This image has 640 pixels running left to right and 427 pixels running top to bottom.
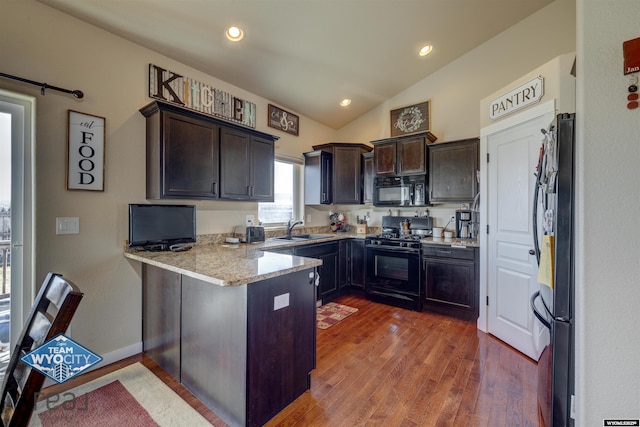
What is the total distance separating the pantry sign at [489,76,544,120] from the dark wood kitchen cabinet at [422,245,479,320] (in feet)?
4.88

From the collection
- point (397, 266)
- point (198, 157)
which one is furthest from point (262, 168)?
point (397, 266)

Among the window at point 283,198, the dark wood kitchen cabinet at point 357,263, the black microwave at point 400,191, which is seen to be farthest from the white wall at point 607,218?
the window at point 283,198

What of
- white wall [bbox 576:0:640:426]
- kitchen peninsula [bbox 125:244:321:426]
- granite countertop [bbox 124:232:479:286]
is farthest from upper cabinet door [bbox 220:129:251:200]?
white wall [bbox 576:0:640:426]

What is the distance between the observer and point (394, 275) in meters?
3.63

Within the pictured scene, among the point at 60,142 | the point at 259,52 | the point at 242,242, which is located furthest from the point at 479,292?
the point at 60,142

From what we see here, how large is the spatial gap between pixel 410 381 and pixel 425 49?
3.68 metres

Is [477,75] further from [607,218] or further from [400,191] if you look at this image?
[607,218]

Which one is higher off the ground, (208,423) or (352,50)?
(352,50)

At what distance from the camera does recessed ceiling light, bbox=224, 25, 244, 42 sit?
2.44 meters

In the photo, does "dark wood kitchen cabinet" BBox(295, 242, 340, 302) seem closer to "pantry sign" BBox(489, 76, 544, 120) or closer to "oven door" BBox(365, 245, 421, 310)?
"oven door" BBox(365, 245, 421, 310)

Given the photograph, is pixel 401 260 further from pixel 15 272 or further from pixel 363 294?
pixel 15 272

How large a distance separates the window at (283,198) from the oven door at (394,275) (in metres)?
1.36

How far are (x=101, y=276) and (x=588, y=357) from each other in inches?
123

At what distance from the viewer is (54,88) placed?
197 cm
